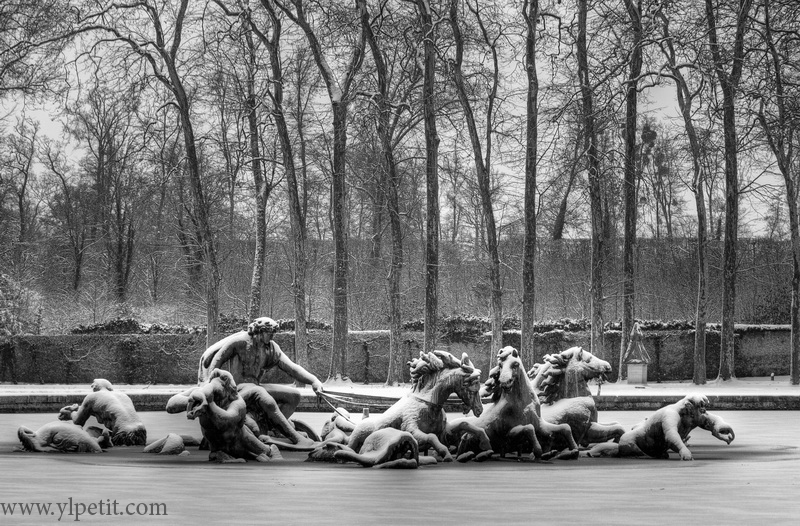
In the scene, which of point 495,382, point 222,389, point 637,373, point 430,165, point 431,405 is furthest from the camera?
point 637,373

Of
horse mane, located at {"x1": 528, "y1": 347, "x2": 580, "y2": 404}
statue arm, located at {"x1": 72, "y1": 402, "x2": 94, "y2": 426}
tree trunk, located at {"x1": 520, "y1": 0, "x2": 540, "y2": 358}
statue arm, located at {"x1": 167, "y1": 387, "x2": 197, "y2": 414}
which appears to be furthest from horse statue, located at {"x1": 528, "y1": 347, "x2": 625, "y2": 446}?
tree trunk, located at {"x1": 520, "y1": 0, "x2": 540, "y2": 358}

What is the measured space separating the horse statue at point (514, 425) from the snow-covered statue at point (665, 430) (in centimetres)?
54

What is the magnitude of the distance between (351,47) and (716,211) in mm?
22878

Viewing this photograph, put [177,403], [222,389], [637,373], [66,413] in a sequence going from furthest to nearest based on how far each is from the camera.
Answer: [637,373] → [66,413] → [177,403] → [222,389]

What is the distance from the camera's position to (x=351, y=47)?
3120 cm

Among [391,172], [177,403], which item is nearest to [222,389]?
[177,403]

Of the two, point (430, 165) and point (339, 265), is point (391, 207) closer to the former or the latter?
point (339, 265)

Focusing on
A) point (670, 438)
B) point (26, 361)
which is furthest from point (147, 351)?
point (670, 438)

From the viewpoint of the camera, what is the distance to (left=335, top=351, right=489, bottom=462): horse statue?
36.8 ft

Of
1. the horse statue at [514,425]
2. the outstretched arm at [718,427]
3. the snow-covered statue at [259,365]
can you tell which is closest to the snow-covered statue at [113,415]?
the snow-covered statue at [259,365]

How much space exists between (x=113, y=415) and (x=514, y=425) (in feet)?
15.4

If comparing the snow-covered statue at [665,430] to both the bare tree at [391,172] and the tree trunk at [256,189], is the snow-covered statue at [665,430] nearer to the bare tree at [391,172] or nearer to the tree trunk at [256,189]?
the bare tree at [391,172]

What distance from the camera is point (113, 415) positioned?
44.5ft

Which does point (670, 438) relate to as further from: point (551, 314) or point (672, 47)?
point (551, 314)
